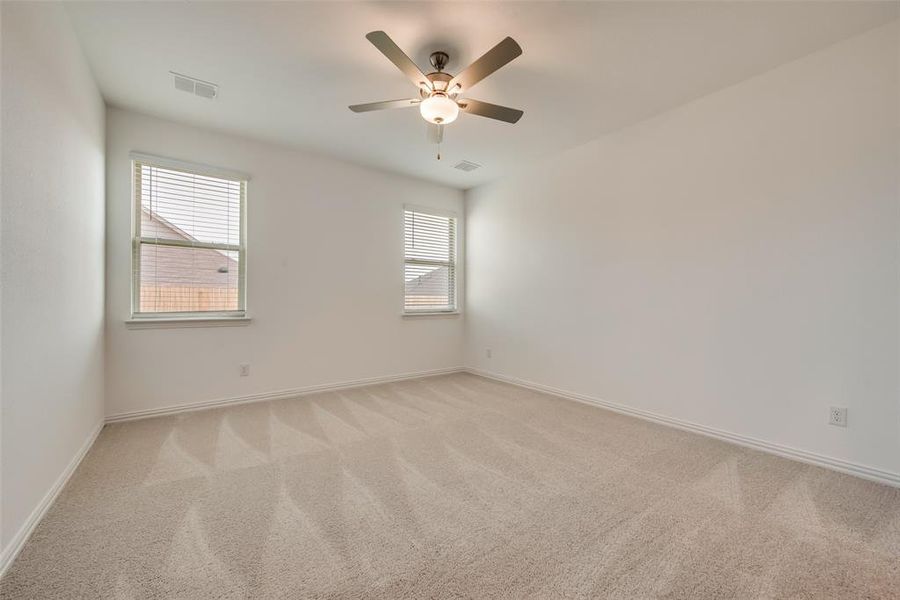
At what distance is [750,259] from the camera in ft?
8.84

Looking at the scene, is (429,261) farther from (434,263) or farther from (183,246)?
(183,246)

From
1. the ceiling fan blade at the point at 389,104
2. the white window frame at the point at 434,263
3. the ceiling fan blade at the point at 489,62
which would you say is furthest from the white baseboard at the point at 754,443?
the ceiling fan blade at the point at 389,104

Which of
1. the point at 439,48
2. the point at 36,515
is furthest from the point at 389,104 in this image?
the point at 36,515

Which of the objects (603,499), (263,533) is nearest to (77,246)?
(263,533)

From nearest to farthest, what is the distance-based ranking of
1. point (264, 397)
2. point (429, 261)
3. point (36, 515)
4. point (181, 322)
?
point (36, 515) < point (181, 322) < point (264, 397) < point (429, 261)

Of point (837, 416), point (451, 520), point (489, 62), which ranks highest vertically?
point (489, 62)

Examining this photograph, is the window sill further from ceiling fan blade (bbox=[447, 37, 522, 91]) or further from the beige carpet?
ceiling fan blade (bbox=[447, 37, 522, 91])

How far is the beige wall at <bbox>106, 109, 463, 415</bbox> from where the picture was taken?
10.4 ft

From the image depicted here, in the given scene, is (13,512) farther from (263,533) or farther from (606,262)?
(606,262)

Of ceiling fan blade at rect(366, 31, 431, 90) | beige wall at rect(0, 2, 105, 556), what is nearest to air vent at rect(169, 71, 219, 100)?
beige wall at rect(0, 2, 105, 556)

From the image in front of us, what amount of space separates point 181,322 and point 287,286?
3.19 ft

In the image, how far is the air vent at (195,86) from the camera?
2.66 metres

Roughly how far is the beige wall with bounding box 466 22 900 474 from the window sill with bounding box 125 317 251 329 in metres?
3.24

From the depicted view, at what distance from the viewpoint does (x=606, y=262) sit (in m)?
3.64
